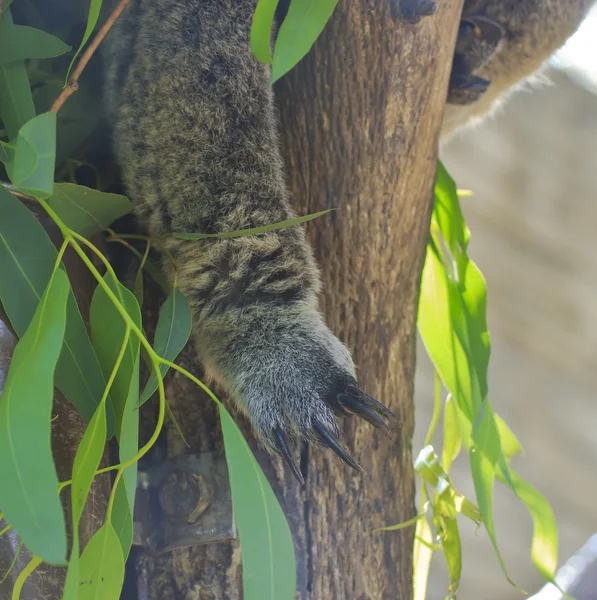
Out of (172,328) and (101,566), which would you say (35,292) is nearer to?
(172,328)

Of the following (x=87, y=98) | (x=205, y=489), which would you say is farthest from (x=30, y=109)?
(x=205, y=489)

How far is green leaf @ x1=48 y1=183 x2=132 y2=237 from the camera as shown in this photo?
97 centimetres

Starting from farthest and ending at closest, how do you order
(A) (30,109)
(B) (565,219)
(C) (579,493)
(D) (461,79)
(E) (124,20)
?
(B) (565,219), (C) (579,493), (D) (461,79), (E) (124,20), (A) (30,109)

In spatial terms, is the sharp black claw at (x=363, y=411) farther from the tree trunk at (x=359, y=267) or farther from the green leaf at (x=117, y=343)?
the green leaf at (x=117, y=343)

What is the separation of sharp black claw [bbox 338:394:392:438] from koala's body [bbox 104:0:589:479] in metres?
0.08

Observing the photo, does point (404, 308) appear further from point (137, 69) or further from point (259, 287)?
point (137, 69)

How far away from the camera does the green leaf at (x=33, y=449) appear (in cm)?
64

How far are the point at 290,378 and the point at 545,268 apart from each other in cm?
551

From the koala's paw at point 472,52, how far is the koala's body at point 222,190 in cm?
62

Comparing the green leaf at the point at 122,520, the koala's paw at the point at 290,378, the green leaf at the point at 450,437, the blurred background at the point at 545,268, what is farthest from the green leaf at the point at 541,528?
the blurred background at the point at 545,268

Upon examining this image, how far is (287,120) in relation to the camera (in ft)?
4.13

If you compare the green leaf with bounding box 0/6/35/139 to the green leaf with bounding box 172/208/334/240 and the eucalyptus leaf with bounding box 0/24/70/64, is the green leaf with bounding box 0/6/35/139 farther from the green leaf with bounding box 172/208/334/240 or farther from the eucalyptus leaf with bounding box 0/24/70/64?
the green leaf with bounding box 172/208/334/240

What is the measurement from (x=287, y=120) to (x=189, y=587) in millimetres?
807

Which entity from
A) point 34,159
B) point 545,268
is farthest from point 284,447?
point 545,268
